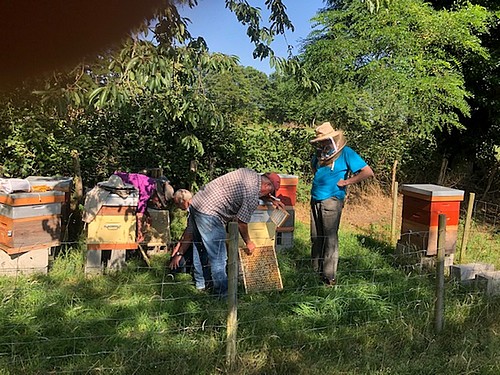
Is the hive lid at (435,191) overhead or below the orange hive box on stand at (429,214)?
overhead

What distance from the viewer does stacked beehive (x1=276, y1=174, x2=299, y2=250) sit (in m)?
5.86

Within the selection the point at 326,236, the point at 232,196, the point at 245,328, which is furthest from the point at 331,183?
the point at 245,328

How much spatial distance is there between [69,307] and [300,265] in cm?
262

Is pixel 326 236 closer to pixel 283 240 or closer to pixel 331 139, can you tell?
pixel 331 139

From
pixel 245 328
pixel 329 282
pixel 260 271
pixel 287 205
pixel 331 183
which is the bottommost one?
pixel 245 328

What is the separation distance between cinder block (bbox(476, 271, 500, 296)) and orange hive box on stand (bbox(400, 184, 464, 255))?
724mm

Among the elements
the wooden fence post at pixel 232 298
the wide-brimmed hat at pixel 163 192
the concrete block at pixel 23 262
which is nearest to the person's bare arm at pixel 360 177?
→ the wooden fence post at pixel 232 298

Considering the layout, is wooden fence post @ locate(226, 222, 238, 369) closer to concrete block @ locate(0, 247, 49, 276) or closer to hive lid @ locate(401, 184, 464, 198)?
concrete block @ locate(0, 247, 49, 276)

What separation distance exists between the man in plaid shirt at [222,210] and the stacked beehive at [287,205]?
1446 mm

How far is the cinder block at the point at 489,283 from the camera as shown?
15.0 feet

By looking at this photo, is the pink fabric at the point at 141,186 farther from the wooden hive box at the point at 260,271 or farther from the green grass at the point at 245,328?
the wooden hive box at the point at 260,271

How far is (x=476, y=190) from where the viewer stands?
35.6ft

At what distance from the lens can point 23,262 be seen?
461cm

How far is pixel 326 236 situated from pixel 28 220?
9.69 ft
